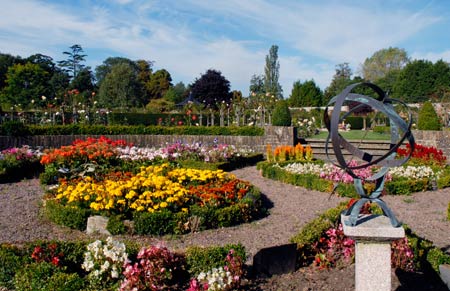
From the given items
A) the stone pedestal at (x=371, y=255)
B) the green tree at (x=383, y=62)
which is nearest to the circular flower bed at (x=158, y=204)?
the stone pedestal at (x=371, y=255)

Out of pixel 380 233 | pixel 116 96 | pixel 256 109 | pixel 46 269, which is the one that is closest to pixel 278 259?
pixel 380 233

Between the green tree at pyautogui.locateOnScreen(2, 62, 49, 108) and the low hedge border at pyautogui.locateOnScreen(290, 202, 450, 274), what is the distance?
33562 millimetres

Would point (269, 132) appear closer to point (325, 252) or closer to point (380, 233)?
point (325, 252)

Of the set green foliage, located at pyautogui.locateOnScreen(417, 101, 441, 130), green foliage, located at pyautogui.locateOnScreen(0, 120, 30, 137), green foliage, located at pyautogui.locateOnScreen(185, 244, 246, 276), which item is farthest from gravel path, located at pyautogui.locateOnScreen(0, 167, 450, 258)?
green foliage, located at pyautogui.locateOnScreen(417, 101, 441, 130)

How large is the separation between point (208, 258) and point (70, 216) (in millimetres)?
2509

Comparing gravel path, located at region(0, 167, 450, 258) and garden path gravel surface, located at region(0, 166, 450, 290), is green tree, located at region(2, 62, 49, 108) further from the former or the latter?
garden path gravel surface, located at region(0, 166, 450, 290)

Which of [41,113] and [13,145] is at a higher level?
[41,113]

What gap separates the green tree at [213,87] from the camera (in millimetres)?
34469

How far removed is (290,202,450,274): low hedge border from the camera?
3.98m

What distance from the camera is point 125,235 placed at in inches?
207

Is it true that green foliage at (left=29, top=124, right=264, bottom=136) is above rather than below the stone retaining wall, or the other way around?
above

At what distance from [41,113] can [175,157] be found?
6.77 meters

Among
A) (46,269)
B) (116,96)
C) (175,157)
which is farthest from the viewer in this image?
(116,96)

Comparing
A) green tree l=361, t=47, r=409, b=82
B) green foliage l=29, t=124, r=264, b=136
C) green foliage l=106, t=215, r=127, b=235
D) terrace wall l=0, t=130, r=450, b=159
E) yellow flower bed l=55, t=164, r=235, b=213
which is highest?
green tree l=361, t=47, r=409, b=82
